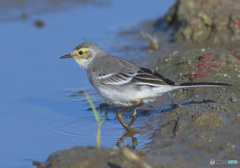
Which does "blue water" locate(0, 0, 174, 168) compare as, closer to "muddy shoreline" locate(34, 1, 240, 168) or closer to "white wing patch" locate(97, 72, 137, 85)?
"muddy shoreline" locate(34, 1, 240, 168)

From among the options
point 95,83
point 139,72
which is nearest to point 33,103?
point 95,83

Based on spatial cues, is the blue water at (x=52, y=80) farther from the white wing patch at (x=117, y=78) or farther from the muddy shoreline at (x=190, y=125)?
the white wing patch at (x=117, y=78)

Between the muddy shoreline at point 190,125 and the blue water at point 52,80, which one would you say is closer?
the muddy shoreline at point 190,125

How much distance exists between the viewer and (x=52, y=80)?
10.3 meters

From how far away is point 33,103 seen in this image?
911 centimetres

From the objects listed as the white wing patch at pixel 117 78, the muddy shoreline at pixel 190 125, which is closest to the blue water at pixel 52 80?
the muddy shoreline at pixel 190 125

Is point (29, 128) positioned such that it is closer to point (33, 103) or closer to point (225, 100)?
point (33, 103)

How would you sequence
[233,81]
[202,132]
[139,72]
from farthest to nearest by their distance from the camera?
[233,81] < [139,72] < [202,132]

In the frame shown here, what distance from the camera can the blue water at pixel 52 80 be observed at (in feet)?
24.0

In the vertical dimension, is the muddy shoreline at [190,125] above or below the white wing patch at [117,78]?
below

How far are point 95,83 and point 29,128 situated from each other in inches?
58.9

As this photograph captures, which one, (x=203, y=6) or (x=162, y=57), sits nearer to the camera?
(x=162, y=57)

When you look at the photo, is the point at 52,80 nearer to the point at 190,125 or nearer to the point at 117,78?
the point at 117,78

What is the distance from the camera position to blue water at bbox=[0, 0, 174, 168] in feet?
24.0
